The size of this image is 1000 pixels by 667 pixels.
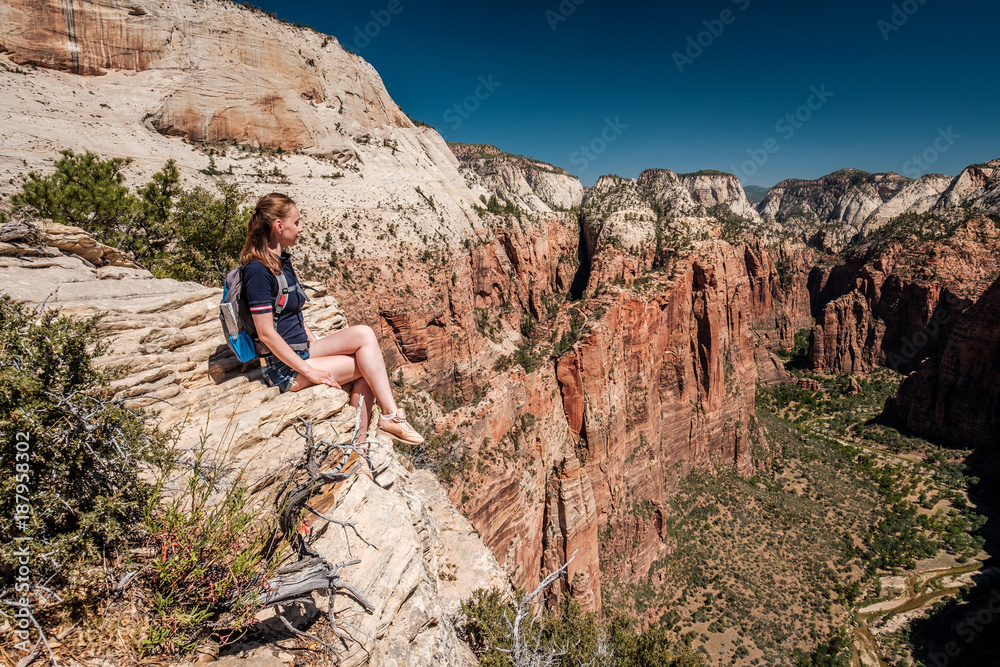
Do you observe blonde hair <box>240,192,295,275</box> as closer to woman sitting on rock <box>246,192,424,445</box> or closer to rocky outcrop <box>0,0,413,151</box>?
woman sitting on rock <box>246,192,424,445</box>

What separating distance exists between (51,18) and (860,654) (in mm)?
67898

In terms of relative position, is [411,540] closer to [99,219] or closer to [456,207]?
[99,219]

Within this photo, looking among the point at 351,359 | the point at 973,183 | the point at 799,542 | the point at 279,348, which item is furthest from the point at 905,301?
the point at 279,348

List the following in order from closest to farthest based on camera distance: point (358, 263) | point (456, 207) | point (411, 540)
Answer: point (411, 540) → point (358, 263) → point (456, 207)

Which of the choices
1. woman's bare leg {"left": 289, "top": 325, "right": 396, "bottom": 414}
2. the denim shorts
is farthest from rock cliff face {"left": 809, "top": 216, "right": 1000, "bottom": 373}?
the denim shorts

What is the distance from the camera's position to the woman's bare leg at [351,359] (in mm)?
6375

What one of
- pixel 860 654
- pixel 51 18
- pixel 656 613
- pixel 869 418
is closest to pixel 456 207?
pixel 51 18

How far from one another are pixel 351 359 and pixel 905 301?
95020mm

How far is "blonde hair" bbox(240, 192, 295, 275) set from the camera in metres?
5.55

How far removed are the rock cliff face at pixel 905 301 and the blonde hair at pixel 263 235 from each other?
87.4 meters

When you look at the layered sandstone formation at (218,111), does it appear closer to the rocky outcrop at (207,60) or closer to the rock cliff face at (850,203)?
the rocky outcrop at (207,60)

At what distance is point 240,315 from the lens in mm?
5648

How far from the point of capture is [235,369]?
22.2ft

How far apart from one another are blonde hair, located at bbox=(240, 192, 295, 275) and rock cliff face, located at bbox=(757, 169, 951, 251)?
5826 inches
